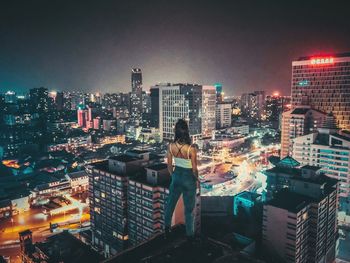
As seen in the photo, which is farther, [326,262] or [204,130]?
[204,130]

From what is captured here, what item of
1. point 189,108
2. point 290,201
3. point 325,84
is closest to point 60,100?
point 189,108

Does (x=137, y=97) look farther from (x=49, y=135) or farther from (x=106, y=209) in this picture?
(x=106, y=209)

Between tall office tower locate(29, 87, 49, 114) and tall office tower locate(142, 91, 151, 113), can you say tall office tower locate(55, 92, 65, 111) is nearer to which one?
tall office tower locate(29, 87, 49, 114)

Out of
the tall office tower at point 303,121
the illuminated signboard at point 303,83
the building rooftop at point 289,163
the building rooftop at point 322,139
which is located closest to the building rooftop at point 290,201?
the building rooftop at point 289,163

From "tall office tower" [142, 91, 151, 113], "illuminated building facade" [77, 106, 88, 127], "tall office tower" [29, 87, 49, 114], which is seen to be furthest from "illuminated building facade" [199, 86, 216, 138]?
"tall office tower" [29, 87, 49, 114]

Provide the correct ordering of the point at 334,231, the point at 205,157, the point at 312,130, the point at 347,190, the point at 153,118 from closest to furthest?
the point at 334,231 < the point at 347,190 < the point at 312,130 < the point at 205,157 < the point at 153,118

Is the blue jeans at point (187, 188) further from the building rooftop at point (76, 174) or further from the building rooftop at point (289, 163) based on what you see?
the building rooftop at point (76, 174)

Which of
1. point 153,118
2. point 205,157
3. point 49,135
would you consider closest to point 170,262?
point 205,157

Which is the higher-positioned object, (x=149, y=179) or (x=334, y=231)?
(x=149, y=179)

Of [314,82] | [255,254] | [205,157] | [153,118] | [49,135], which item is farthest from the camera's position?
[153,118]
